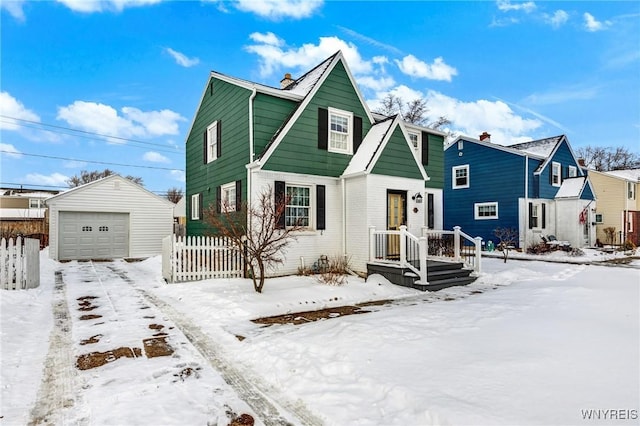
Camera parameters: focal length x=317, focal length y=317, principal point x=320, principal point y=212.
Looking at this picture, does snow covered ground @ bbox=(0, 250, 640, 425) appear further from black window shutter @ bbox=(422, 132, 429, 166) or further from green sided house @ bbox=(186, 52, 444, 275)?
black window shutter @ bbox=(422, 132, 429, 166)

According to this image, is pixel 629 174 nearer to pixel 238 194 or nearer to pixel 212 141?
pixel 238 194

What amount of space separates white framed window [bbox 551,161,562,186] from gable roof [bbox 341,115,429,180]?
15527 mm

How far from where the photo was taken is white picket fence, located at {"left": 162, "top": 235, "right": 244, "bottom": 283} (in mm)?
8914

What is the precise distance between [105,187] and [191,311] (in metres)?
12.6

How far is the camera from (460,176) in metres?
23.4

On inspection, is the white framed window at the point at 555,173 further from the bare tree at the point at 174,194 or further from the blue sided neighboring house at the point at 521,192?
the bare tree at the point at 174,194

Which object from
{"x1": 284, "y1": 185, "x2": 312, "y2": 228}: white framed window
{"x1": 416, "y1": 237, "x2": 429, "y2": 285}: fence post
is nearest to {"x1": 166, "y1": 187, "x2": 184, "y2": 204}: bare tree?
{"x1": 284, "y1": 185, "x2": 312, "y2": 228}: white framed window

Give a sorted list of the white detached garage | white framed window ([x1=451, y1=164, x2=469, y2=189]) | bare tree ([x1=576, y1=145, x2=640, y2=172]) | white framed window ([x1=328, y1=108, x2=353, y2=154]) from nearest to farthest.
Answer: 1. white framed window ([x1=328, y1=108, x2=353, y2=154])
2. the white detached garage
3. white framed window ([x1=451, y1=164, x2=469, y2=189])
4. bare tree ([x1=576, y1=145, x2=640, y2=172])

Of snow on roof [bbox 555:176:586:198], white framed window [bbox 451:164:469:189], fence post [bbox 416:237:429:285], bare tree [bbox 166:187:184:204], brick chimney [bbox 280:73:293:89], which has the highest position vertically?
brick chimney [bbox 280:73:293:89]

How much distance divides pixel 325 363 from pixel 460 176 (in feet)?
74.2

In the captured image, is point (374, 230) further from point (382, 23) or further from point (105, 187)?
point (105, 187)

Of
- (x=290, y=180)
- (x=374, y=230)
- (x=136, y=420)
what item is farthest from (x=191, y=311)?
(x=374, y=230)

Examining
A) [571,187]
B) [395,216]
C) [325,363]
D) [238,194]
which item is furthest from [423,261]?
[571,187]

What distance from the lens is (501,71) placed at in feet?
54.5
